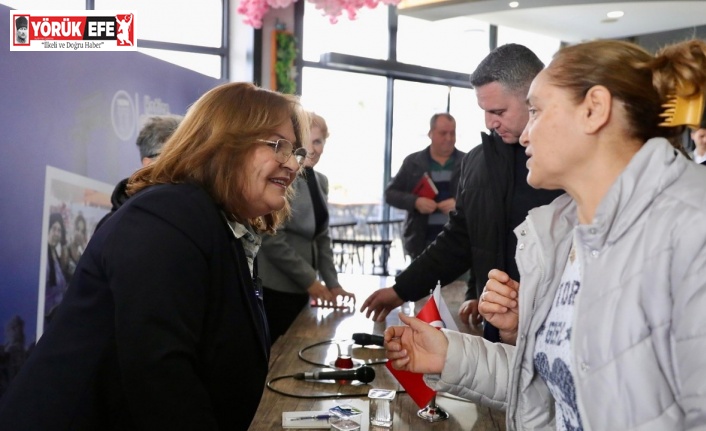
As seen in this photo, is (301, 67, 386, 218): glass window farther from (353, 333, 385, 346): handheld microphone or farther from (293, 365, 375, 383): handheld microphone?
(293, 365, 375, 383): handheld microphone

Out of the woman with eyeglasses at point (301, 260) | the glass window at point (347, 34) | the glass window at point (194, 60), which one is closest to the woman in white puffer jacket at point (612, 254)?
the woman with eyeglasses at point (301, 260)

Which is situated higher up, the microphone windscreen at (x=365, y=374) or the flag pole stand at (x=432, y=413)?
the microphone windscreen at (x=365, y=374)

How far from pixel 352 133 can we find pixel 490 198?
19.4 feet

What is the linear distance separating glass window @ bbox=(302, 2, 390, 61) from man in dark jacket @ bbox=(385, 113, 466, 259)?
2.58m

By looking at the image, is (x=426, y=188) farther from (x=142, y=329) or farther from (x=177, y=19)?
(x=142, y=329)

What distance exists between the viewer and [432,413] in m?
1.75

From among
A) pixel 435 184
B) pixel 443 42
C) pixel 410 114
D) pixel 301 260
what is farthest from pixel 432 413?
pixel 443 42

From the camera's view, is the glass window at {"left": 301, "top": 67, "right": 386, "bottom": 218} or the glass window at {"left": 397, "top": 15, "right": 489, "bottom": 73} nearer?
the glass window at {"left": 301, "top": 67, "right": 386, "bottom": 218}

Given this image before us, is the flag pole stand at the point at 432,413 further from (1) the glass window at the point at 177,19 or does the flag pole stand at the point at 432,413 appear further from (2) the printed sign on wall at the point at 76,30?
(1) the glass window at the point at 177,19

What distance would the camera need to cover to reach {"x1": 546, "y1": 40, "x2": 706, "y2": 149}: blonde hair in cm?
114

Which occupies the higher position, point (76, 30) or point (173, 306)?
point (76, 30)

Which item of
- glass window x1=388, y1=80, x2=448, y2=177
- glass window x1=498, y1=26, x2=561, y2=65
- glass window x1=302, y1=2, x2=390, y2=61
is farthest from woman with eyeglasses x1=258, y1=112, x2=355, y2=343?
glass window x1=498, y1=26, x2=561, y2=65

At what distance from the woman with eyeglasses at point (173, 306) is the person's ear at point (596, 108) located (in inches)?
27.3

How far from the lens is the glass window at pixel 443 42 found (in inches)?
337
